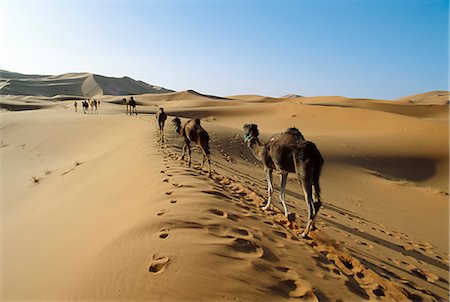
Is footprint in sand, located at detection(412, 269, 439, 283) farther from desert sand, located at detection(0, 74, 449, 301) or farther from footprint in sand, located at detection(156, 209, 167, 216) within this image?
footprint in sand, located at detection(156, 209, 167, 216)

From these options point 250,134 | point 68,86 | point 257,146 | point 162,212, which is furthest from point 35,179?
point 68,86

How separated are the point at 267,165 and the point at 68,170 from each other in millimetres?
8666

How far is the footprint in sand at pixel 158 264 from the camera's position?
3.06m

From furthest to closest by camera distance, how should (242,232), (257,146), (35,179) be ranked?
(35,179) < (257,146) < (242,232)

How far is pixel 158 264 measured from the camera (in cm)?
315

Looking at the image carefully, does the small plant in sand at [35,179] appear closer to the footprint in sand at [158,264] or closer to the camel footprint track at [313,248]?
the camel footprint track at [313,248]

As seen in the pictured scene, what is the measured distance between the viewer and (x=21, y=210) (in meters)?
7.98

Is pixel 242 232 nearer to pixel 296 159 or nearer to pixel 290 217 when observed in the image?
pixel 296 159

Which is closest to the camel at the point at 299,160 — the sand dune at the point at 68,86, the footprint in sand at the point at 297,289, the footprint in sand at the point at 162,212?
the footprint in sand at the point at 297,289

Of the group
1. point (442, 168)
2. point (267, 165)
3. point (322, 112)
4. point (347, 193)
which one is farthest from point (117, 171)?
point (322, 112)

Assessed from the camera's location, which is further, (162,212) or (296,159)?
(296,159)

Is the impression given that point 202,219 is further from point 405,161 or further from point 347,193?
point 405,161

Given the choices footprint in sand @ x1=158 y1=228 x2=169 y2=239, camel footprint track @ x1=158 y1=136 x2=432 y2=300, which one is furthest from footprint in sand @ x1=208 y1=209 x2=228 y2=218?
footprint in sand @ x1=158 y1=228 x2=169 y2=239

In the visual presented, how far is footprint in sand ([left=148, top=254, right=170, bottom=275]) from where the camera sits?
10.0ft
